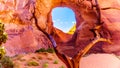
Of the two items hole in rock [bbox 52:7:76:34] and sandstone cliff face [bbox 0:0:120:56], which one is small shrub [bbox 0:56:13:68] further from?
hole in rock [bbox 52:7:76:34]

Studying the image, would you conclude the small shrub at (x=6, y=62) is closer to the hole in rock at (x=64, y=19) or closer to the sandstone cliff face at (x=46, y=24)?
the sandstone cliff face at (x=46, y=24)

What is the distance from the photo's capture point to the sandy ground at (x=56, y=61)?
4387 millimetres

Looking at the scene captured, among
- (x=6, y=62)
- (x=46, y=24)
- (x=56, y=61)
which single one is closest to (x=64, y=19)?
(x=46, y=24)

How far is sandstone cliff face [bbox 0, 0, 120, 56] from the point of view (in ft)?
14.7

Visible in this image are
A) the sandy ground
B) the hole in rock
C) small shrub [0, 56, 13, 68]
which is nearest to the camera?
small shrub [0, 56, 13, 68]

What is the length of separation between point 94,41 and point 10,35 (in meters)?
1.24

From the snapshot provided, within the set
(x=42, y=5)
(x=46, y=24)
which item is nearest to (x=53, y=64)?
(x=46, y=24)

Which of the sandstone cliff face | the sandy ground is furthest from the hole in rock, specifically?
the sandy ground

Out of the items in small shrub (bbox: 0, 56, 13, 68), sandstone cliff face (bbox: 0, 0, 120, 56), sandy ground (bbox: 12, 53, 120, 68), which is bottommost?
sandy ground (bbox: 12, 53, 120, 68)

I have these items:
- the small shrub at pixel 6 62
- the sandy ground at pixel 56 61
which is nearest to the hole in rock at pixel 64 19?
the sandy ground at pixel 56 61

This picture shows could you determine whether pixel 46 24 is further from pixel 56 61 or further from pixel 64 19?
pixel 56 61

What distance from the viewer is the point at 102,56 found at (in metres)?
4.88

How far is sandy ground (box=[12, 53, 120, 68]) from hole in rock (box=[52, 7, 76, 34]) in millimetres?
483

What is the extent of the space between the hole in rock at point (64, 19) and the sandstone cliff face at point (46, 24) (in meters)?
0.06
